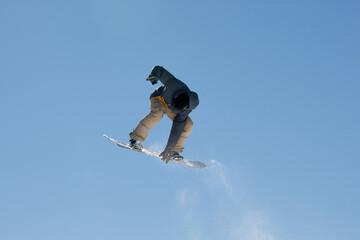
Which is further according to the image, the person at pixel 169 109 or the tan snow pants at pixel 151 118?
the tan snow pants at pixel 151 118

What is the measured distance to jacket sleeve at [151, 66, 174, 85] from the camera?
1014 cm

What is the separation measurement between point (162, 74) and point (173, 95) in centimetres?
69

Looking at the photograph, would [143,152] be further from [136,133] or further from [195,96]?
[195,96]

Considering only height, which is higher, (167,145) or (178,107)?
(178,107)

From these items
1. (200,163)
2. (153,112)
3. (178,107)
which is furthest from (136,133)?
(200,163)

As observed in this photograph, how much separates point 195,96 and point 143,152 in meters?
2.62

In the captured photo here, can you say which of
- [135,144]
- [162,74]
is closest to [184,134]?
[135,144]

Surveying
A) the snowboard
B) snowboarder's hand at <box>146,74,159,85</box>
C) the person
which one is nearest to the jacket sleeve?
the person

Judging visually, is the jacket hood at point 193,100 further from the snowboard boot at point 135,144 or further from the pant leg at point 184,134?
the snowboard boot at point 135,144

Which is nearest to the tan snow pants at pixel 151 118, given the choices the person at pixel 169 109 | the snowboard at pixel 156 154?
the person at pixel 169 109

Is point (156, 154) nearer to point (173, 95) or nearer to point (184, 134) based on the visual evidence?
point (184, 134)

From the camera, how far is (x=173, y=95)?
412 inches

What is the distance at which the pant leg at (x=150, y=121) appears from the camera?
35.3 ft

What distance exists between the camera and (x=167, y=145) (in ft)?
35.4
